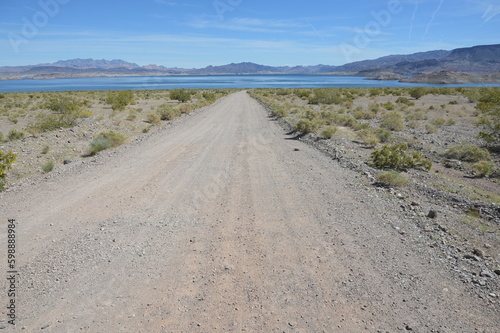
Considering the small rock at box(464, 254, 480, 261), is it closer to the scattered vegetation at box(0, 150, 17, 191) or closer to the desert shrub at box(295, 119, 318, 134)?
the scattered vegetation at box(0, 150, 17, 191)

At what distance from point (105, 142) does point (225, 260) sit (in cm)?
1247

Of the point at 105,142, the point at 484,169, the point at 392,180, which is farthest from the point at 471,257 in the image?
the point at 105,142

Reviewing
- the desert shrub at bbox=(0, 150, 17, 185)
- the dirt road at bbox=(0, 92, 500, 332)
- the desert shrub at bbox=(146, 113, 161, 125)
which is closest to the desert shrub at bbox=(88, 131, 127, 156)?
the desert shrub at bbox=(0, 150, 17, 185)

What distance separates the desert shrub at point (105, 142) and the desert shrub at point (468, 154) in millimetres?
16755

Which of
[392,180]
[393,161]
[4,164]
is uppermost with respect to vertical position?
[4,164]

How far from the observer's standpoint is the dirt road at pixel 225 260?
13.4ft

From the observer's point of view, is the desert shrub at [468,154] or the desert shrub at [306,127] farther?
the desert shrub at [306,127]

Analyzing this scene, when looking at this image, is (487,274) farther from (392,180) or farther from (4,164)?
(4,164)

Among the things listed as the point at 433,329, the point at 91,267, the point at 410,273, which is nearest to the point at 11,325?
the point at 91,267

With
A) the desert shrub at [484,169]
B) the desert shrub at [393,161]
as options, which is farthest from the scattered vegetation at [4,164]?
the desert shrub at [484,169]

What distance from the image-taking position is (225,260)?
5.47 m

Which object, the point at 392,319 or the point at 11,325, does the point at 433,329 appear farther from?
the point at 11,325

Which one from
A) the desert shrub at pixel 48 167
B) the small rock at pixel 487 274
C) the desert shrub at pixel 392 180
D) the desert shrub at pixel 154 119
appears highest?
the small rock at pixel 487 274

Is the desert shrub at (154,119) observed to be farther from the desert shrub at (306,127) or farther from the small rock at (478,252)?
the small rock at (478,252)
